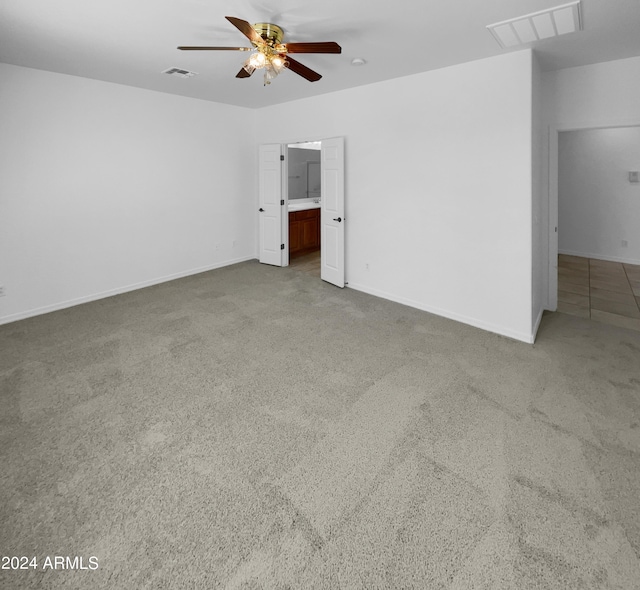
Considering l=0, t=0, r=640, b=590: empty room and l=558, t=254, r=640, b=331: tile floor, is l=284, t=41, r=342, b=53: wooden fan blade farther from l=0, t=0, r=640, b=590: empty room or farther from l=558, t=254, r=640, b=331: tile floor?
l=558, t=254, r=640, b=331: tile floor

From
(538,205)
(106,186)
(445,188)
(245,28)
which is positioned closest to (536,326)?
(538,205)

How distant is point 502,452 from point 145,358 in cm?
287

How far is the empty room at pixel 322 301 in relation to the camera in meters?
1.71

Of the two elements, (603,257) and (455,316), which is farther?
(603,257)

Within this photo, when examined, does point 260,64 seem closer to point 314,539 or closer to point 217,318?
point 217,318

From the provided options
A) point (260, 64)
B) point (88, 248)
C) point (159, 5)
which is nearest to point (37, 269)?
point (88, 248)

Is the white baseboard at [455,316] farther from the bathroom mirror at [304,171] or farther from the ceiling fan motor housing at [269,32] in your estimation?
the bathroom mirror at [304,171]

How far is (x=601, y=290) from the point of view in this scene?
516 centimetres

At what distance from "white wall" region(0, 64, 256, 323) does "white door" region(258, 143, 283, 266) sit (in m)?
0.39

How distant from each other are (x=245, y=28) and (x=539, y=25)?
222 centimetres

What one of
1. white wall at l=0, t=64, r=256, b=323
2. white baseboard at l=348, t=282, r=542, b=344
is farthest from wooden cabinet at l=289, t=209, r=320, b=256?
white baseboard at l=348, t=282, r=542, b=344

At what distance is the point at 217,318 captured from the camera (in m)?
4.32

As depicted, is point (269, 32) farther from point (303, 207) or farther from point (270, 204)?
point (303, 207)

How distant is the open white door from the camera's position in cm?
521
